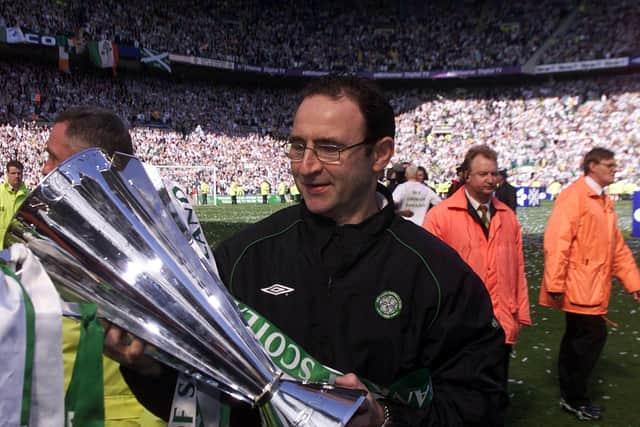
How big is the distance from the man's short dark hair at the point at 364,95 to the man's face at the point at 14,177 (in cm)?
760

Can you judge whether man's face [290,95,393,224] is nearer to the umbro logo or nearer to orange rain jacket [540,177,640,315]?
the umbro logo

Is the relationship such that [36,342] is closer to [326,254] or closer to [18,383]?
[18,383]

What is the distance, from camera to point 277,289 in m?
1.78

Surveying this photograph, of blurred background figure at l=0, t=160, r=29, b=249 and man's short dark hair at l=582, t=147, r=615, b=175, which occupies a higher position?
man's short dark hair at l=582, t=147, r=615, b=175

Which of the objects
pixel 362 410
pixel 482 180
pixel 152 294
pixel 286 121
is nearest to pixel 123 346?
pixel 152 294

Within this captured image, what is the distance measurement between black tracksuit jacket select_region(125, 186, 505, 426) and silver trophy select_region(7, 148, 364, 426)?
1.18ft

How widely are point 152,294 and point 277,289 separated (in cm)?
61

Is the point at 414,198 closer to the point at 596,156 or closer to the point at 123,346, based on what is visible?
the point at 596,156

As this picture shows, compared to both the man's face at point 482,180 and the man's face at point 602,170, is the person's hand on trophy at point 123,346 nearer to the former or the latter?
the man's face at point 482,180

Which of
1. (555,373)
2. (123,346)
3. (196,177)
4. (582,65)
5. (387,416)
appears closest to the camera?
(123,346)

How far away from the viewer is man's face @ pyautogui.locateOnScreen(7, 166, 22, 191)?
8.30 metres

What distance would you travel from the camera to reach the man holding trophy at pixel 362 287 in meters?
1.62

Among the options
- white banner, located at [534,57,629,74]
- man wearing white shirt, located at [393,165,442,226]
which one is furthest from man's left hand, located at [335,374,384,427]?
white banner, located at [534,57,629,74]

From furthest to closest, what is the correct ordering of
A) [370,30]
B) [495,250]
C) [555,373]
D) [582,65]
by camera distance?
[370,30] → [582,65] → [555,373] → [495,250]
